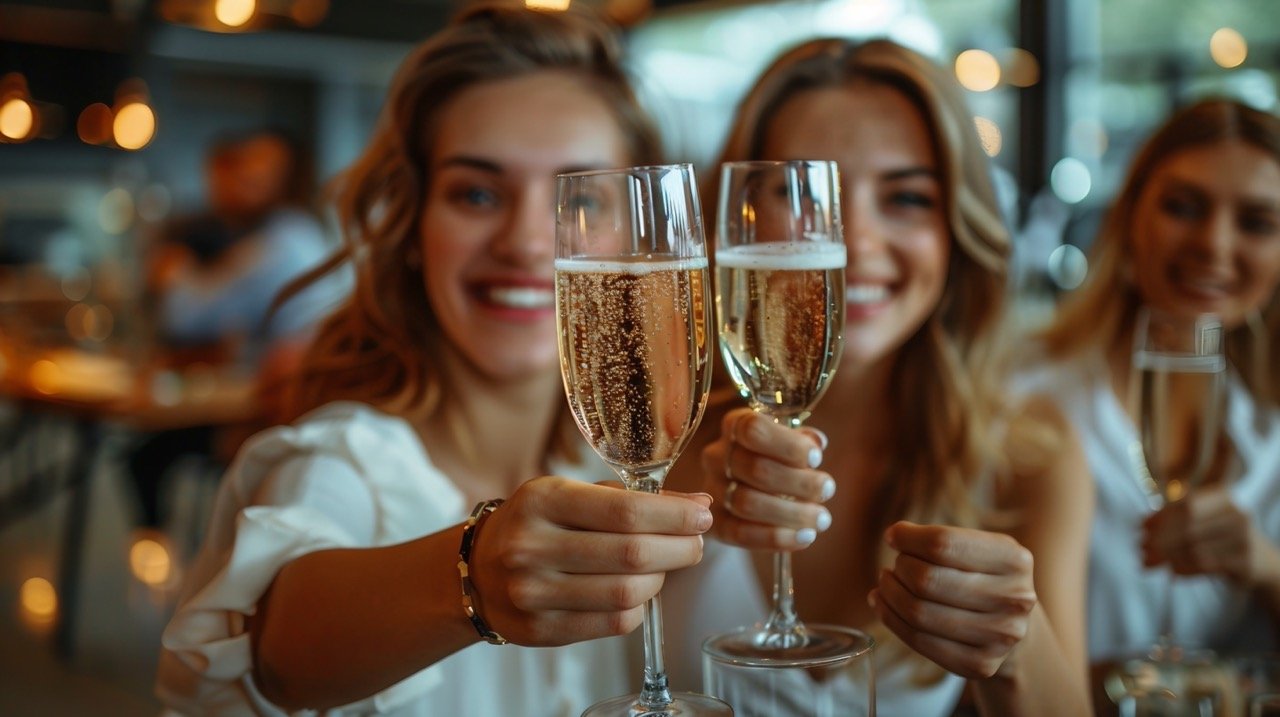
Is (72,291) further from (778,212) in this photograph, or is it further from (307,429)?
(778,212)

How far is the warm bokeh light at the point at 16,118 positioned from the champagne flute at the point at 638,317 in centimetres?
631

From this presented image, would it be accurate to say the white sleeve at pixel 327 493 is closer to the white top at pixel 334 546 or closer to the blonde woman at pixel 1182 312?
the white top at pixel 334 546

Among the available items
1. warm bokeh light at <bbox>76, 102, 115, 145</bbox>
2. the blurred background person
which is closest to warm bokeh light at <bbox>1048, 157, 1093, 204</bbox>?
the blurred background person

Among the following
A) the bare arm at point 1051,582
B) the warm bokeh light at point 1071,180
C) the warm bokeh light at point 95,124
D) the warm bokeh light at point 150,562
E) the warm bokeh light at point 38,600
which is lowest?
the warm bokeh light at point 38,600

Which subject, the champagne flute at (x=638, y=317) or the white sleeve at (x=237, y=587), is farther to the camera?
the white sleeve at (x=237, y=587)

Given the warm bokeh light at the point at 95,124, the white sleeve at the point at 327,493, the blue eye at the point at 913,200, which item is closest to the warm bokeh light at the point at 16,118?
the warm bokeh light at the point at 95,124

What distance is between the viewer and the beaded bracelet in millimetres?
1023

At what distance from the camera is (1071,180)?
17.9 feet

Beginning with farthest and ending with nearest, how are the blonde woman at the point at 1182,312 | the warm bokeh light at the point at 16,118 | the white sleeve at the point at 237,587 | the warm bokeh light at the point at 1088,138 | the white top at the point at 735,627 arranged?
the warm bokeh light at the point at 16,118 → the warm bokeh light at the point at 1088,138 → the blonde woman at the point at 1182,312 → the white top at the point at 735,627 → the white sleeve at the point at 237,587

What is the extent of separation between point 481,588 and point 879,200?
38.1 inches

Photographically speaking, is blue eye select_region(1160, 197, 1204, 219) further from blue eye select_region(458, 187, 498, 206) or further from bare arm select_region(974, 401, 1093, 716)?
blue eye select_region(458, 187, 498, 206)

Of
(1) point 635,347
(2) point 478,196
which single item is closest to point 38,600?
(2) point 478,196

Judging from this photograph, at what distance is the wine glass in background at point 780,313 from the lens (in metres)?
1.08

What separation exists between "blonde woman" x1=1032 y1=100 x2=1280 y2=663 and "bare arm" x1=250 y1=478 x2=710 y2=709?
1.48 metres
